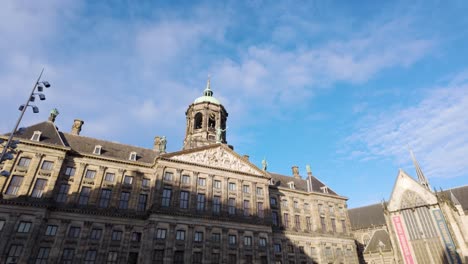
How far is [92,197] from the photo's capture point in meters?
31.0

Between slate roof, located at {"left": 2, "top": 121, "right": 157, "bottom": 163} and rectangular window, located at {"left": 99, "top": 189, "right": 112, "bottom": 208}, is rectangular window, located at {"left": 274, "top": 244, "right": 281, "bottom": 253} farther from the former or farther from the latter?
rectangular window, located at {"left": 99, "top": 189, "right": 112, "bottom": 208}

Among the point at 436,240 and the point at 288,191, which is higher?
the point at 288,191

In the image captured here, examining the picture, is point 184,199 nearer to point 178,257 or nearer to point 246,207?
point 178,257

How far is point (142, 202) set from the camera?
3294 centimetres

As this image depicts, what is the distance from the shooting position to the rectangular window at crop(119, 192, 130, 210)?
31875 mm

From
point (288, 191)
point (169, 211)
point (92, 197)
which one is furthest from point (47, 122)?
point (288, 191)

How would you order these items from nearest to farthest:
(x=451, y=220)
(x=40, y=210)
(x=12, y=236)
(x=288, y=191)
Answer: (x=12, y=236) < (x=40, y=210) < (x=288, y=191) < (x=451, y=220)

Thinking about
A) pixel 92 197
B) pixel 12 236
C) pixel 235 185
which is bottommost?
pixel 12 236

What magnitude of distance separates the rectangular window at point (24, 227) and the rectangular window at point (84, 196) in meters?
4.83

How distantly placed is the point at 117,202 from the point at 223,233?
509 inches

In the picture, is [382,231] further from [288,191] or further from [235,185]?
[235,185]

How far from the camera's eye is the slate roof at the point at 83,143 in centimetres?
3191

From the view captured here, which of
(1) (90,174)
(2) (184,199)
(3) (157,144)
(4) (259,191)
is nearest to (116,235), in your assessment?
(1) (90,174)

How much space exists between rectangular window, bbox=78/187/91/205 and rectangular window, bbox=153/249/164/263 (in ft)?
32.2
